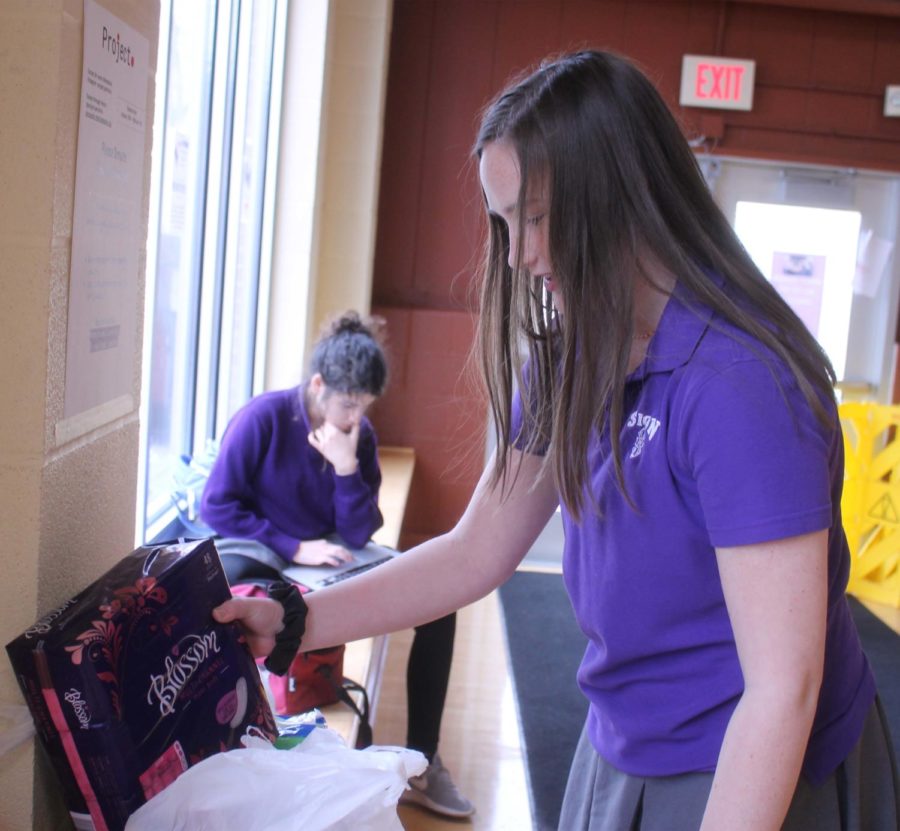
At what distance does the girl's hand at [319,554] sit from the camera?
8.80ft

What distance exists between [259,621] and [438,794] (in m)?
1.60

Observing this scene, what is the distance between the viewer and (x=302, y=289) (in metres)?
4.10

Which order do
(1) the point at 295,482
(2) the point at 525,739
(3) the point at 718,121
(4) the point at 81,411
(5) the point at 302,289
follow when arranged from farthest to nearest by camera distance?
(3) the point at 718,121 → (5) the point at 302,289 → (2) the point at 525,739 → (1) the point at 295,482 → (4) the point at 81,411

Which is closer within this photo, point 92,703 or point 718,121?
point 92,703

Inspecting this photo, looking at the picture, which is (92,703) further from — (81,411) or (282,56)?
(282,56)

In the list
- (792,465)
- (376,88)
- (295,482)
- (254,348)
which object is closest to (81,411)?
(792,465)

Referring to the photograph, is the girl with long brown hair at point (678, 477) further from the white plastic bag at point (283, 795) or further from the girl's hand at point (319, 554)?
the girl's hand at point (319, 554)

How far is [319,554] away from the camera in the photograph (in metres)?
2.69

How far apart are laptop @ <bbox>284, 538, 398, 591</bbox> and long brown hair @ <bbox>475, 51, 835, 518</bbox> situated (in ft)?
5.07

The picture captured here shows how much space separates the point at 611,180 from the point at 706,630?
448mm

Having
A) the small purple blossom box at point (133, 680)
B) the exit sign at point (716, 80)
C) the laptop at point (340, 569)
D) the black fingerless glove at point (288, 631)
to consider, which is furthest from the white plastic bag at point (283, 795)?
the exit sign at point (716, 80)

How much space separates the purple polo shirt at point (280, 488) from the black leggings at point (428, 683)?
13.0 inches

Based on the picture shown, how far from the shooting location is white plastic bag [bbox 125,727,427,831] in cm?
98

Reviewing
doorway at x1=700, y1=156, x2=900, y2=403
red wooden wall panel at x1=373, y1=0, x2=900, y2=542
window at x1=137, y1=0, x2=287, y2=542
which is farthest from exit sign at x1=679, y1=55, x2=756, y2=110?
window at x1=137, y1=0, x2=287, y2=542
